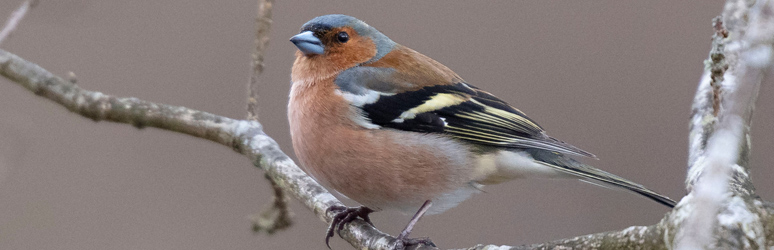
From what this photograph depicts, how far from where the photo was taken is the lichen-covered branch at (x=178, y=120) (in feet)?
10.4

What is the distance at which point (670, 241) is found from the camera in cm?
141

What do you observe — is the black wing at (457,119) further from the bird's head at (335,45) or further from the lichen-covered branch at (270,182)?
the lichen-covered branch at (270,182)

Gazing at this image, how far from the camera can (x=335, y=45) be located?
336 cm

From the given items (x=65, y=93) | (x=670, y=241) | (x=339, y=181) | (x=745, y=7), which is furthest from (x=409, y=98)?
(x=65, y=93)

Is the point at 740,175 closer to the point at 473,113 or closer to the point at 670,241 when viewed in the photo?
the point at 670,241

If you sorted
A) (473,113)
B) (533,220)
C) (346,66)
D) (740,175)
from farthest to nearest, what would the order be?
(346,66), (473,113), (533,220), (740,175)

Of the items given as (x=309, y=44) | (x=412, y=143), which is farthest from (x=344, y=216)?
(x=309, y=44)

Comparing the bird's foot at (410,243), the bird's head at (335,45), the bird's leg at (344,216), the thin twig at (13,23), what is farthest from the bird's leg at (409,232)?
the thin twig at (13,23)

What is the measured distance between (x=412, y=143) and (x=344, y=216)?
1.61ft

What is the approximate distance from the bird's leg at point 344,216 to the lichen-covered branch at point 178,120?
8 centimetres

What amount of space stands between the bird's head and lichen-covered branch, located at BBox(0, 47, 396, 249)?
0.50 metres

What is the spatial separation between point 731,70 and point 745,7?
34cm

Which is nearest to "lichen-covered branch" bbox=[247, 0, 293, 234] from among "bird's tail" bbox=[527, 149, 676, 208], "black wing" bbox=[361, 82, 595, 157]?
"black wing" bbox=[361, 82, 595, 157]

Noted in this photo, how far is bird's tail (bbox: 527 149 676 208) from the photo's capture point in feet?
8.13
